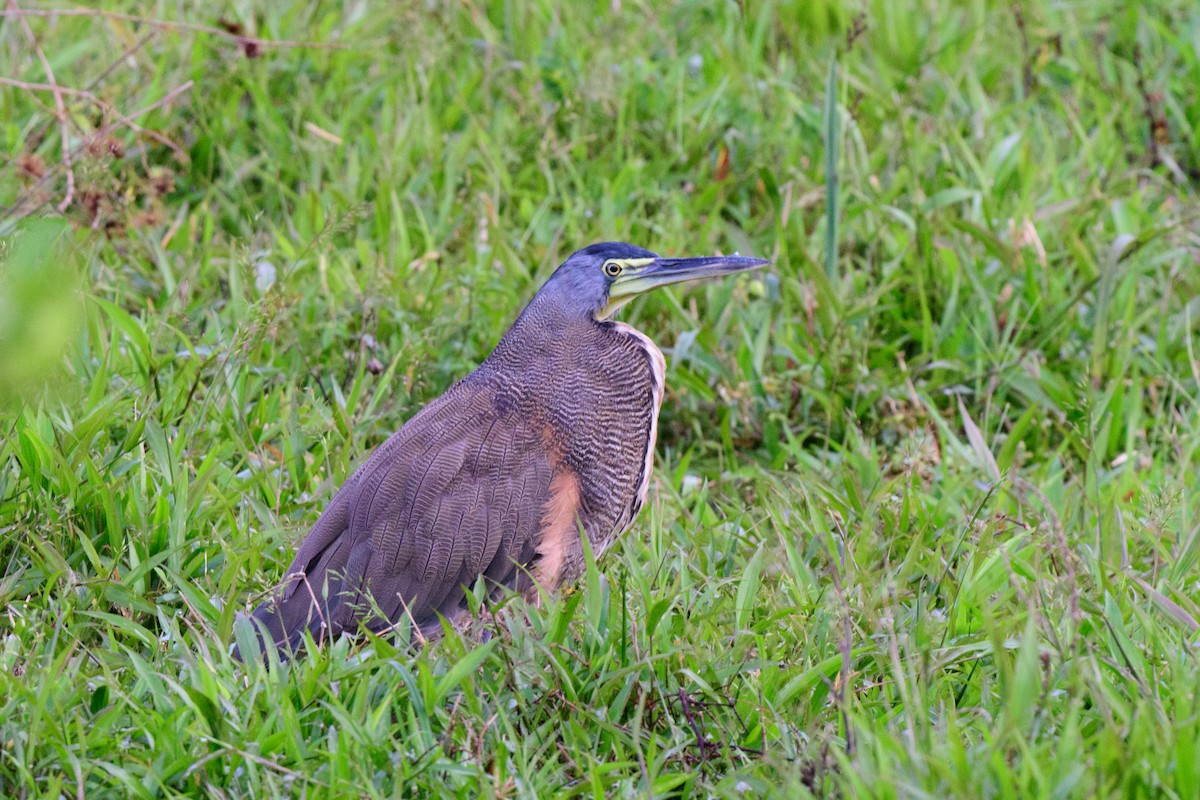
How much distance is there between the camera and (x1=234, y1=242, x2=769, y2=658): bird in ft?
12.1

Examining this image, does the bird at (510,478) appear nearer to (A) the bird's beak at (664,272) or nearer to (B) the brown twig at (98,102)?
(A) the bird's beak at (664,272)

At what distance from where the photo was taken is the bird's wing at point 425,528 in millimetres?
3645

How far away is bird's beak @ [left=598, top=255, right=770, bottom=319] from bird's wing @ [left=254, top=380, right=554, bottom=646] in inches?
20.9

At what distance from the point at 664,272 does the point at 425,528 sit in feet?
3.49

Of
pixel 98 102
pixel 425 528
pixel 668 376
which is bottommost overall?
pixel 668 376

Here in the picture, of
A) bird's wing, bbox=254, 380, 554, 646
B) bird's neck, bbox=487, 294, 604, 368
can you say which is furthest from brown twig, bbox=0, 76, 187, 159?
bird's wing, bbox=254, 380, 554, 646

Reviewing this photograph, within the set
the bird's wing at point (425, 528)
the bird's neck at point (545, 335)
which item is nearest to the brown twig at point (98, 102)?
the bird's neck at point (545, 335)

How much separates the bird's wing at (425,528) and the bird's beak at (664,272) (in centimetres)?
53

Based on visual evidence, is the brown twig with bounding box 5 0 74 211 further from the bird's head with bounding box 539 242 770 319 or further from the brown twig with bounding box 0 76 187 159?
the bird's head with bounding box 539 242 770 319

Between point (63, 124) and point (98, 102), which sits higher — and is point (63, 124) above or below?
below

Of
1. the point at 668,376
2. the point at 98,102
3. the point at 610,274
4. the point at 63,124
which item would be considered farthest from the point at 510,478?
the point at 63,124

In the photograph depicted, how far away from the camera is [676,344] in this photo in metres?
5.20

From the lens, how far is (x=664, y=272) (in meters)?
4.18

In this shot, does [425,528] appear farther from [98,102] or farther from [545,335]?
[98,102]
